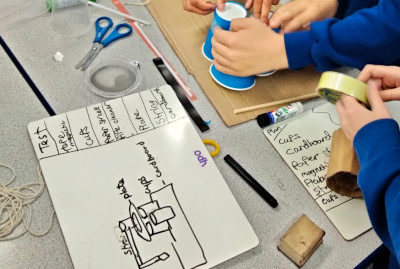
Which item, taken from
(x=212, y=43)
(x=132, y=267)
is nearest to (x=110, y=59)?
(x=212, y=43)

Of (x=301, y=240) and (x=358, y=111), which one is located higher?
(x=358, y=111)

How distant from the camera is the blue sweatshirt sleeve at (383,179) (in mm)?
536

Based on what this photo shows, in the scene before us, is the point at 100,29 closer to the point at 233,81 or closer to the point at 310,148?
the point at 233,81

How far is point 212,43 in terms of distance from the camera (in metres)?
0.84

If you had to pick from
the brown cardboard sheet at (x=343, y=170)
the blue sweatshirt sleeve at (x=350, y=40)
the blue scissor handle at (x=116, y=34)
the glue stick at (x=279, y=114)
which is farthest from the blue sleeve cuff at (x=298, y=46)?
the blue scissor handle at (x=116, y=34)

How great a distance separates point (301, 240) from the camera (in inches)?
24.2

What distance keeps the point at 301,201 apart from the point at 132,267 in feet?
0.97

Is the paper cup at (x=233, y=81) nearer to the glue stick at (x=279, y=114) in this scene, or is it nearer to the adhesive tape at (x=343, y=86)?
the glue stick at (x=279, y=114)

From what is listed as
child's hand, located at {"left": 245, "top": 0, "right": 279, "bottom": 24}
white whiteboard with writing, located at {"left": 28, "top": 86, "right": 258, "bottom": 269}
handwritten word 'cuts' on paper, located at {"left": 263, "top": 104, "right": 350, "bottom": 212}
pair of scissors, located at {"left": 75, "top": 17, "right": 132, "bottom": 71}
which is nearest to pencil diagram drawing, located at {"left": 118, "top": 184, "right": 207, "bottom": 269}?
white whiteboard with writing, located at {"left": 28, "top": 86, "right": 258, "bottom": 269}

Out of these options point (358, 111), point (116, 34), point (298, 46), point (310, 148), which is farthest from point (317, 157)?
point (116, 34)

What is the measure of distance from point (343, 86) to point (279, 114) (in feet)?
0.50

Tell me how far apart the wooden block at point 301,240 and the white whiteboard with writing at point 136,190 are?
48 millimetres

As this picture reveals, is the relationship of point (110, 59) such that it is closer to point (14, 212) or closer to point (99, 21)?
point (99, 21)

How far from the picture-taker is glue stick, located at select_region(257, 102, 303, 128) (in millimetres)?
771
